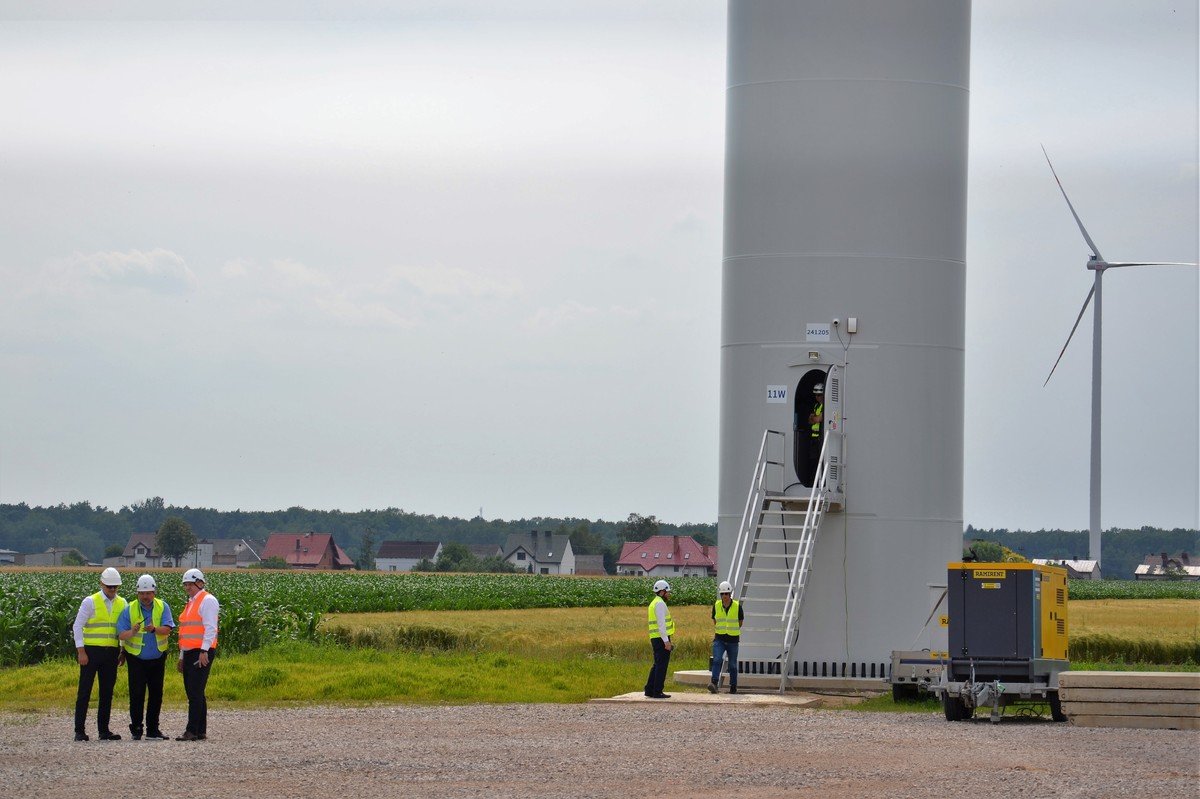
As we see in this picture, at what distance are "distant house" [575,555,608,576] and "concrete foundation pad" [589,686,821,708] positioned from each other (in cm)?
13220

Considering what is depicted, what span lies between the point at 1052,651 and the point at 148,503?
13916cm

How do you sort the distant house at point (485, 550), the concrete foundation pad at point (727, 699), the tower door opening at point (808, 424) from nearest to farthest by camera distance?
1. the concrete foundation pad at point (727, 699)
2. the tower door opening at point (808, 424)
3. the distant house at point (485, 550)

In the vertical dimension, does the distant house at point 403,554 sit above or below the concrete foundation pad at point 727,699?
above

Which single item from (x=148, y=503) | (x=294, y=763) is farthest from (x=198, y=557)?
(x=294, y=763)

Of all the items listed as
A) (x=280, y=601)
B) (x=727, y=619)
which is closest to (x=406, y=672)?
(x=727, y=619)

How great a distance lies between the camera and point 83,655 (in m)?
18.7

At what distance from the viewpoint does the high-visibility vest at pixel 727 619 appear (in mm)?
23922

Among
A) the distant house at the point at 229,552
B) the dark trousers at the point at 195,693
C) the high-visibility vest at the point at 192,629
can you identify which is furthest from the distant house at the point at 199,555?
the dark trousers at the point at 195,693

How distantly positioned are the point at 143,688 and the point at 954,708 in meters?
9.77

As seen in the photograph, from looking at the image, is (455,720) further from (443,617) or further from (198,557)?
(198,557)

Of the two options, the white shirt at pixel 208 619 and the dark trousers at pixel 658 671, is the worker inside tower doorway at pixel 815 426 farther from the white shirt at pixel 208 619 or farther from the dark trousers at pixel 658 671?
the white shirt at pixel 208 619

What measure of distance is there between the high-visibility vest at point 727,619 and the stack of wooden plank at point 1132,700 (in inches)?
180

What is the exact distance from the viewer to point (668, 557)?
142 m

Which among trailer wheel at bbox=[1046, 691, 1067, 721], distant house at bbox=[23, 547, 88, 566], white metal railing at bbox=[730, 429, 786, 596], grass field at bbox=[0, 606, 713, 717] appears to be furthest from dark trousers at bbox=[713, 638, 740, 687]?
distant house at bbox=[23, 547, 88, 566]
